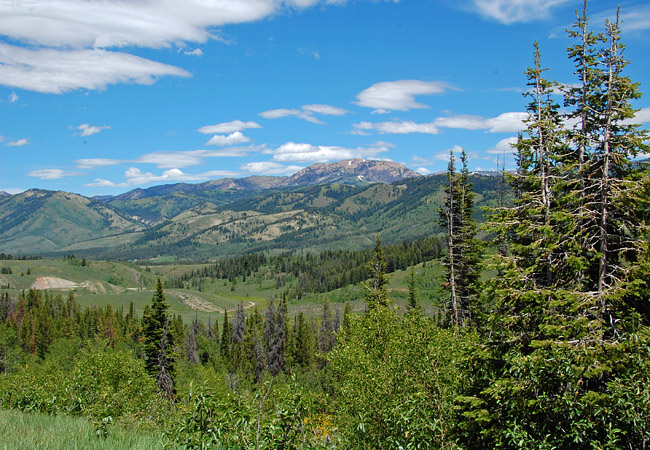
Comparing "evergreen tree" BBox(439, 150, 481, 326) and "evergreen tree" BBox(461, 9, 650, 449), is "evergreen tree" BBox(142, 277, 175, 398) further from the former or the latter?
"evergreen tree" BBox(461, 9, 650, 449)

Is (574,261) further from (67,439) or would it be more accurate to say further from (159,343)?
(159,343)

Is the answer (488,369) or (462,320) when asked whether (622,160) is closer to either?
(488,369)

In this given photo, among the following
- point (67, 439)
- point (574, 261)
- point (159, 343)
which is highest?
point (574, 261)

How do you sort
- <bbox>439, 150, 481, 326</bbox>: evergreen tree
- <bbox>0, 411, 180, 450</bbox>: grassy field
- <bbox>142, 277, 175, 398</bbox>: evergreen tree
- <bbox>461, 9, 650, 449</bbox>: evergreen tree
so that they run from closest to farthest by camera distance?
<bbox>0, 411, 180, 450</bbox>: grassy field, <bbox>461, 9, 650, 449</bbox>: evergreen tree, <bbox>439, 150, 481, 326</bbox>: evergreen tree, <bbox>142, 277, 175, 398</bbox>: evergreen tree

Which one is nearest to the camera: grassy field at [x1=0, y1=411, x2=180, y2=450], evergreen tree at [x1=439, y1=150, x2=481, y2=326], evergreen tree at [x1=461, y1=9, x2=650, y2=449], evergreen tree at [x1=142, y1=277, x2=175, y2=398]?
grassy field at [x1=0, y1=411, x2=180, y2=450]

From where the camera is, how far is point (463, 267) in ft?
115

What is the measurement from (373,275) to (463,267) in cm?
1279

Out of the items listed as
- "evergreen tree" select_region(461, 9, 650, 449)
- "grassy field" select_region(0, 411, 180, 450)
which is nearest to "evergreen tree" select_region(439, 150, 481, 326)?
"evergreen tree" select_region(461, 9, 650, 449)

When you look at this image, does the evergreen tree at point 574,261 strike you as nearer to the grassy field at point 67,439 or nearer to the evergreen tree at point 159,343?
the grassy field at point 67,439

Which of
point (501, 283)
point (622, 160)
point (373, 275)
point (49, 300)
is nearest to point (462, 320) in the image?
point (373, 275)

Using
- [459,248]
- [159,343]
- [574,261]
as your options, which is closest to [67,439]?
[574,261]

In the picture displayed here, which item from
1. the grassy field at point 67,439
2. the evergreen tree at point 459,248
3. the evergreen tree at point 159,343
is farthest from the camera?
the evergreen tree at point 159,343

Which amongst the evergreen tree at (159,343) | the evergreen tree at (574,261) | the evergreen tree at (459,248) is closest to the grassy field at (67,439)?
the evergreen tree at (574,261)

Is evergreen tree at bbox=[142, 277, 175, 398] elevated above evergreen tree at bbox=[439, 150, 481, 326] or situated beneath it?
situated beneath
